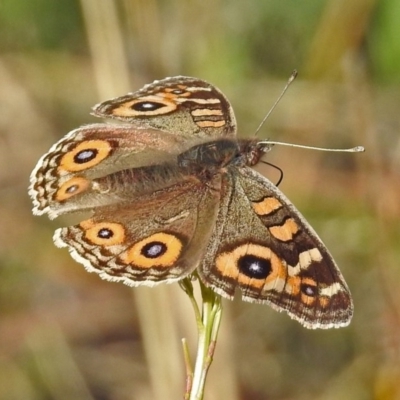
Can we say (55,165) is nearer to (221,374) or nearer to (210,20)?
(221,374)

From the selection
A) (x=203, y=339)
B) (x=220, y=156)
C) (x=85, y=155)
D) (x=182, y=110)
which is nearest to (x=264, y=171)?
(x=182, y=110)

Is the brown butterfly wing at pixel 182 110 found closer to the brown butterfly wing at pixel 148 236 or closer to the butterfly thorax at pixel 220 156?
the butterfly thorax at pixel 220 156

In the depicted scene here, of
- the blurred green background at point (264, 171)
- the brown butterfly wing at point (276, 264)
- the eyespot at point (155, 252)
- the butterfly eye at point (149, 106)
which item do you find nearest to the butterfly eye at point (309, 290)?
the brown butterfly wing at point (276, 264)

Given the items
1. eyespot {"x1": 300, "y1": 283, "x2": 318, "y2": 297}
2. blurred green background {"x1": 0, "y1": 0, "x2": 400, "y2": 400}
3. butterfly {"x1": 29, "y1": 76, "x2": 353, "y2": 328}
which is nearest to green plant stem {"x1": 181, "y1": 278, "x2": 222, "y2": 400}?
butterfly {"x1": 29, "y1": 76, "x2": 353, "y2": 328}

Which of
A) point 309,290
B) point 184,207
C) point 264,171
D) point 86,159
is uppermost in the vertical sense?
point 86,159

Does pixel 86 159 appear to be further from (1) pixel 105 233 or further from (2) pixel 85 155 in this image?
(1) pixel 105 233

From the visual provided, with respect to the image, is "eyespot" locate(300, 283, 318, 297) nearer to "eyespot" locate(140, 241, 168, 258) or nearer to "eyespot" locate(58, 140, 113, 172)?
"eyespot" locate(140, 241, 168, 258)
